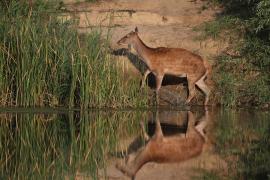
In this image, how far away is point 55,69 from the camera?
1630 centimetres

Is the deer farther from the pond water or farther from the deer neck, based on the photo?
the pond water

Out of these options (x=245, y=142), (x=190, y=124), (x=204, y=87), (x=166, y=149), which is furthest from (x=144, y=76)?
(x=166, y=149)

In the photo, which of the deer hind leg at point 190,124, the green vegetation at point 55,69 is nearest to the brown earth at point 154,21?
the green vegetation at point 55,69

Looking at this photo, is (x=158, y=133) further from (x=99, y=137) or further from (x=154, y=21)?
(x=154, y=21)

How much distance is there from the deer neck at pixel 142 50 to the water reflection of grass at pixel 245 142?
233 centimetres

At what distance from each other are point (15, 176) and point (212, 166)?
2.90 meters

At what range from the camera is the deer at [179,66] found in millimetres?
18047

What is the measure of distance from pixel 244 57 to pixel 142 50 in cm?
254

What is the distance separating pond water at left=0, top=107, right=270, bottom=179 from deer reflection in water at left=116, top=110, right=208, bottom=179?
15cm

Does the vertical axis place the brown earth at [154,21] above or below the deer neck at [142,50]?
above

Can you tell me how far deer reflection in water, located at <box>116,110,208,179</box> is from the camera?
11438 mm

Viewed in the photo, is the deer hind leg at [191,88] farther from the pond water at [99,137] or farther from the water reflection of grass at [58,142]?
the water reflection of grass at [58,142]

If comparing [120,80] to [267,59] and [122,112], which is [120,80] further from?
[267,59]

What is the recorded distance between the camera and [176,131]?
14.3 meters
